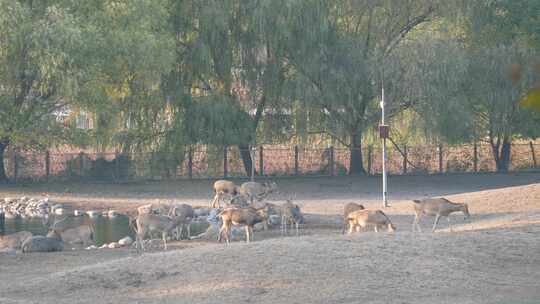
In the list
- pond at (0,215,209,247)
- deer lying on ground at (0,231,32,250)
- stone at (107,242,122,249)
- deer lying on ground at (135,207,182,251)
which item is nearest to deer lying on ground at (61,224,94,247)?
pond at (0,215,209,247)

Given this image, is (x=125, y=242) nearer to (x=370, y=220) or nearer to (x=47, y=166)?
(x=370, y=220)

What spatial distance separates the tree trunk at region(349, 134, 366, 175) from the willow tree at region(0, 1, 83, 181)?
1356 cm

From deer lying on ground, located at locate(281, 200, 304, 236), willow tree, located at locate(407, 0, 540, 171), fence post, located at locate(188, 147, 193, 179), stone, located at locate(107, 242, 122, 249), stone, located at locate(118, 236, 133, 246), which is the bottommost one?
stone, located at locate(107, 242, 122, 249)

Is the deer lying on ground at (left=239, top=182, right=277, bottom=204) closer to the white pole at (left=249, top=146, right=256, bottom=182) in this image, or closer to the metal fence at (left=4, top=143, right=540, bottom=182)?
the white pole at (left=249, top=146, right=256, bottom=182)

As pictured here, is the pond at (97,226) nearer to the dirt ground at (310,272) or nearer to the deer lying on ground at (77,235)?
the deer lying on ground at (77,235)

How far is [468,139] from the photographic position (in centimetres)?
4078

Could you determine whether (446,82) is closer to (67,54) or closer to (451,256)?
(67,54)

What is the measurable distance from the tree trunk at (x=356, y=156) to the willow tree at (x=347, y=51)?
5 cm

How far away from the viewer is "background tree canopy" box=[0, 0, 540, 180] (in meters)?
37.0

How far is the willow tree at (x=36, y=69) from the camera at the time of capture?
113ft

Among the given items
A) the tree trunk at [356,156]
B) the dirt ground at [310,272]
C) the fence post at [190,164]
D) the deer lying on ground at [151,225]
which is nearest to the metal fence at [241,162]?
the fence post at [190,164]

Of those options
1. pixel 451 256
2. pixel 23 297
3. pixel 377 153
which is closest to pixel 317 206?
pixel 377 153

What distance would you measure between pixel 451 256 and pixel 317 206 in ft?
53.2

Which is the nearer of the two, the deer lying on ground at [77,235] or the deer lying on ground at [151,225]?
the deer lying on ground at [151,225]
